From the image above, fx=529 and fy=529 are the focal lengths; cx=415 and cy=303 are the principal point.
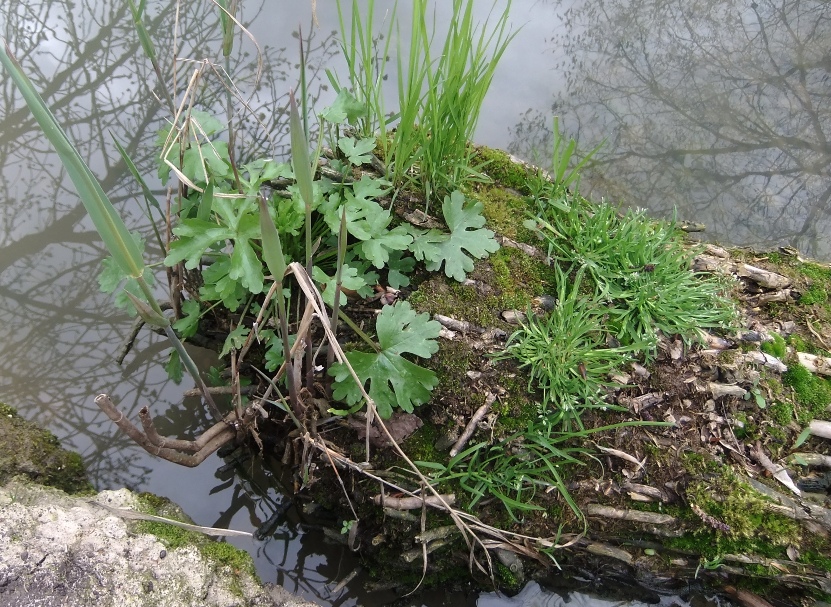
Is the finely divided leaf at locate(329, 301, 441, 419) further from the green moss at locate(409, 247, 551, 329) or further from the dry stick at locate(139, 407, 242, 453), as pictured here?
the dry stick at locate(139, 407, 242, 453)

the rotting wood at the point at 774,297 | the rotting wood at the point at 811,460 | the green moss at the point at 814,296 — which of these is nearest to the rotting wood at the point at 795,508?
Result: the rotting wood at the point at 811,460

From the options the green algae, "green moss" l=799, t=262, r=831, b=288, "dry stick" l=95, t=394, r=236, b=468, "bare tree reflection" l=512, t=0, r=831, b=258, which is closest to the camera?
"dry stick" l=95, t=394, r=236, b=468

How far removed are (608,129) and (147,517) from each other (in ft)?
10.6

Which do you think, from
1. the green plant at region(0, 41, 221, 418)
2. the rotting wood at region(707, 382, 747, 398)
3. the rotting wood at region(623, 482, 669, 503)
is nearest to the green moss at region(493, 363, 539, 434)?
the rotting wood at region(623, 482, 669, 503)

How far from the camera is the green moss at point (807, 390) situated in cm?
229

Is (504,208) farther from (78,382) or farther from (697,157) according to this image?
(78,382)

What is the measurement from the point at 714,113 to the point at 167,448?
3.59 meters

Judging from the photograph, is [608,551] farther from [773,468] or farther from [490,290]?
[490,290]

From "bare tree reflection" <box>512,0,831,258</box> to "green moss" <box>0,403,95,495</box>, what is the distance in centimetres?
285

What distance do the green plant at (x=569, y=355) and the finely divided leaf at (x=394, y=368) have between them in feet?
1.21

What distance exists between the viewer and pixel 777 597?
2180mm

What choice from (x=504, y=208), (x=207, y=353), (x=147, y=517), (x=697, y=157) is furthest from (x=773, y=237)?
(x=147, y=517)

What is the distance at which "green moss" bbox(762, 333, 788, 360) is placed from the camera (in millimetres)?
2377

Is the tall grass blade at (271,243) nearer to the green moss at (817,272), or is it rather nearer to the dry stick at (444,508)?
the dry stick at (444,508)
